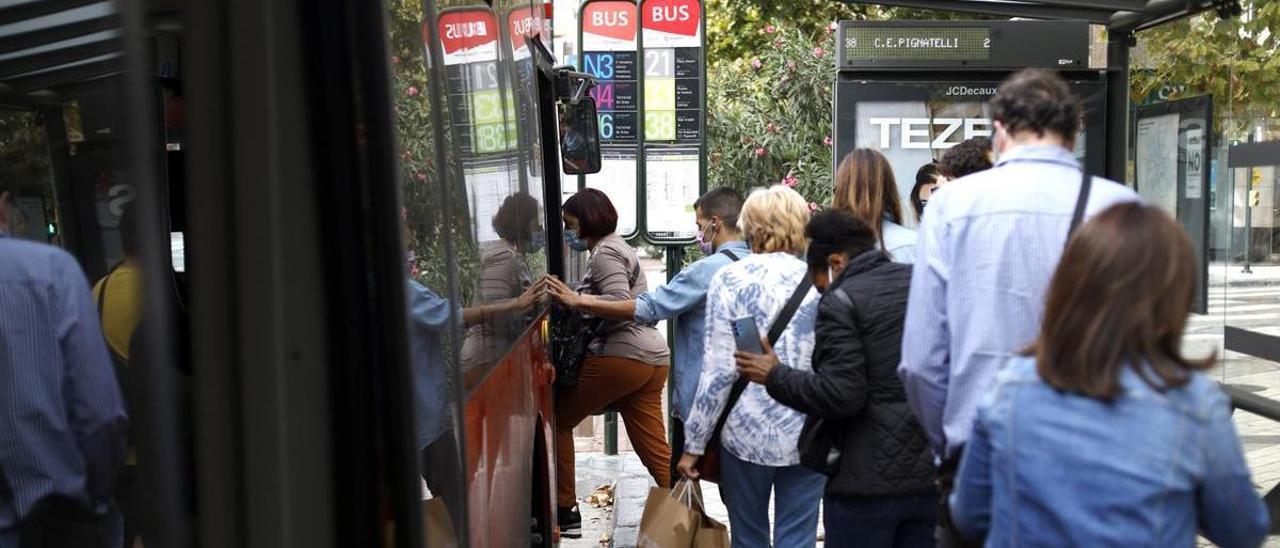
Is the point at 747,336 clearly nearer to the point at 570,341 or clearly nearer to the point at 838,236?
the point at 838,236

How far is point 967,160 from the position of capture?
5109 millimetres

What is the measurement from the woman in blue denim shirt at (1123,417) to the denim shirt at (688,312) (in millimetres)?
3584

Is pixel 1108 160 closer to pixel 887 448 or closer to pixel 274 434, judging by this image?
pixel 887 448

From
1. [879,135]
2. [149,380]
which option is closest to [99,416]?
[149,380]

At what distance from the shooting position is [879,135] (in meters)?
8.46

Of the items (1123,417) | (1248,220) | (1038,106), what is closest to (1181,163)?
(1248,220)

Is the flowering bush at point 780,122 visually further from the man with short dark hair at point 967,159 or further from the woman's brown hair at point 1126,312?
the woman's brown hair at point 1126,312

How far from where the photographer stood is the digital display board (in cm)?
821

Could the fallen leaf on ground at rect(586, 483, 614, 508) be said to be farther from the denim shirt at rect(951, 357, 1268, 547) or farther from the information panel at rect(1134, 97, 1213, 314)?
the denim shirt at rect(951, 357, 1268, 547)

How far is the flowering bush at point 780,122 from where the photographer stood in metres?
15.0

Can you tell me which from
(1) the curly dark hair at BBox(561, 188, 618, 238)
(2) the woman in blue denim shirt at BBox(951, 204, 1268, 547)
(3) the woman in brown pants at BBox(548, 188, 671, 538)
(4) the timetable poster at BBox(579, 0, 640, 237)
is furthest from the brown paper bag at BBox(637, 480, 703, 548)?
(4) the timetable poster at BBox(579, 0, 640, 237)

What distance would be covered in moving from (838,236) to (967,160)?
33.7 inches

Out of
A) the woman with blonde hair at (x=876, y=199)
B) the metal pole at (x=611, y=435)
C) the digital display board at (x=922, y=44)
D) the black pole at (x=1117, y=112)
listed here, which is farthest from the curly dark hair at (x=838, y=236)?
the metal pole at (x=611, y=435)

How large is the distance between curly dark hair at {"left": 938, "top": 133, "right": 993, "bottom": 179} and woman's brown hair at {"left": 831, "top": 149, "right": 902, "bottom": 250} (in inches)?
8.5
